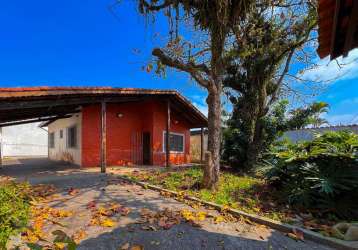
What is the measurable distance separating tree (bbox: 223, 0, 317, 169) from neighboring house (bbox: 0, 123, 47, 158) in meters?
21.7

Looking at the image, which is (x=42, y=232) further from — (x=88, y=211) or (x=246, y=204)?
(x=246, y=204)

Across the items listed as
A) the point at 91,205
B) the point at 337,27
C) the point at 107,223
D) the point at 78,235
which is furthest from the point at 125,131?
the point at 337,27

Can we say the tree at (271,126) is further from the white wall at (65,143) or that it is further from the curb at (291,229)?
the white wall at (65,143)

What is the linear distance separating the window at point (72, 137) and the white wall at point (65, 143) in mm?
222

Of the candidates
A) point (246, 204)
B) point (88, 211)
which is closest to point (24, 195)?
point (88, 211)

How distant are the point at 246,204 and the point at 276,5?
8304 millimetres

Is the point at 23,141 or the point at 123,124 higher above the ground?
the point at 123,124

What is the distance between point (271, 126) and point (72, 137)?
1040 centimetres

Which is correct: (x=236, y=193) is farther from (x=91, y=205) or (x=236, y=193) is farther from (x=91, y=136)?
(x=91, y=136)

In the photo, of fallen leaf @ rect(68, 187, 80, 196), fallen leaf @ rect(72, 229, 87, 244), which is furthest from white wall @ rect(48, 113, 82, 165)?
fallen leaf @ rect(72, 229, 87, 244)

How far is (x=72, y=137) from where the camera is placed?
1413 centimetres

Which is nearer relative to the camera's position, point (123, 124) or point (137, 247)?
point (137, 247)

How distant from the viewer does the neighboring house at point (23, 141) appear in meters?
25.9

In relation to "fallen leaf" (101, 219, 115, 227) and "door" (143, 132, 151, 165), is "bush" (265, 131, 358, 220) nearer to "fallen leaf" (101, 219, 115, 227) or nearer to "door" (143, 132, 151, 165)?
"fallen leaf" (101, 219, 115, 227)
